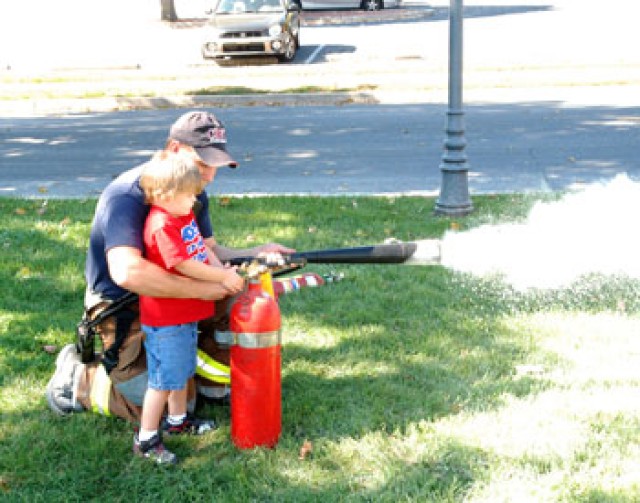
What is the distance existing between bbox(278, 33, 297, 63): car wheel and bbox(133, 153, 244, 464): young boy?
51.9ft

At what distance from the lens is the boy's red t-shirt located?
3406 millimetres

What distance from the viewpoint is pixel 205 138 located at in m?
3.58

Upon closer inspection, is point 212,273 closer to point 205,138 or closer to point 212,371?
point 205,138

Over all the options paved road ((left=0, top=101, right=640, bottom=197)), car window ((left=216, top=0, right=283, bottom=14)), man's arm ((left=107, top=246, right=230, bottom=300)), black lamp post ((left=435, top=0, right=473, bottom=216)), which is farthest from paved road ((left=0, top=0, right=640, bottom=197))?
man's arm ((left=107, top=246, right=230, bottom=300))

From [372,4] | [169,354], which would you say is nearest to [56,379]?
[169,354]

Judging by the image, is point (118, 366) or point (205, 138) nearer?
point (205, 138)

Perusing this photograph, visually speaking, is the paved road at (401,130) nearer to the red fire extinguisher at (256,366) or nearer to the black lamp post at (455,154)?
the black lamp post at (455,154)

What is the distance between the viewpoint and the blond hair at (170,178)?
3.33m

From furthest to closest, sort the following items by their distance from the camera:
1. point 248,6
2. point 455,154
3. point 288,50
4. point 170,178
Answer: point 248,6
point 288,50
point 455,154
point 170,178

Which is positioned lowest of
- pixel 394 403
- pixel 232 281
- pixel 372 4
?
pixel 394 403

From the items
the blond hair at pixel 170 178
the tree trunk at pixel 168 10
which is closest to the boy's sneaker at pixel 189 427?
the blond hair at pixel 170 178

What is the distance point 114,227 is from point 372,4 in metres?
28.6

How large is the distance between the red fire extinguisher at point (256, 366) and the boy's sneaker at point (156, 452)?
0.28 meters

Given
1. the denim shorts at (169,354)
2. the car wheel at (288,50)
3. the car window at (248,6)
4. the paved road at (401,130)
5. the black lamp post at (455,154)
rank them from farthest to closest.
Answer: the car window at (248,6) → the car wheel at (288,50) → the paved road at (401,130) → the black lamp post at (455,154) → the denim shorts at (169,354)
